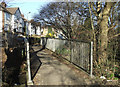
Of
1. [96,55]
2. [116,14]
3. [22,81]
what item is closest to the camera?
[22,81]

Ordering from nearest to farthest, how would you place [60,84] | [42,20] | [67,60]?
[60,84], [67,60], [42,20]

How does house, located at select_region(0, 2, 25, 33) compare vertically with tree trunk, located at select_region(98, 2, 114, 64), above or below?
above

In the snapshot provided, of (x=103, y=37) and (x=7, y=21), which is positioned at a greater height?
(x=7, y=21)

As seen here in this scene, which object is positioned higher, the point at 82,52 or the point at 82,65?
the point at 82,52

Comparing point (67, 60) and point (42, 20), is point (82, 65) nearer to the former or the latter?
point (67, 60)

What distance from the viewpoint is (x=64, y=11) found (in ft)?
30.8

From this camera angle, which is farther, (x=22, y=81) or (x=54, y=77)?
(x=54, y=77)

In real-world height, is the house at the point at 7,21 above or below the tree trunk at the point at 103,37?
above

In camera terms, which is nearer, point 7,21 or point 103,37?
point 103,37

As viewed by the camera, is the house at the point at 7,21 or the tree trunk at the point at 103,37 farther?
the house at the point at 7,21

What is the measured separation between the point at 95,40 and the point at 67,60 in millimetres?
2727

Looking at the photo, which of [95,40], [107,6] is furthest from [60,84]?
[107,6]

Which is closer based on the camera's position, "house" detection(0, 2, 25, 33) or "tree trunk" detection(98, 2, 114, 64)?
"tree trunk" detection(98, 2, 114, 64)

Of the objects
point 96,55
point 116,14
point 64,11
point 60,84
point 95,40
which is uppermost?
point 64,11
